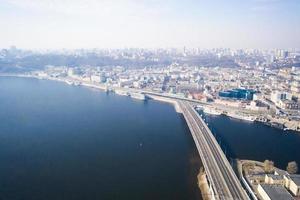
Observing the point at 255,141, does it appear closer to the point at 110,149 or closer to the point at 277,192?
the point at 277,192

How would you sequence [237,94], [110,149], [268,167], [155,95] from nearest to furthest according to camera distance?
[268,167], [110,149], [237,94], [155,95]

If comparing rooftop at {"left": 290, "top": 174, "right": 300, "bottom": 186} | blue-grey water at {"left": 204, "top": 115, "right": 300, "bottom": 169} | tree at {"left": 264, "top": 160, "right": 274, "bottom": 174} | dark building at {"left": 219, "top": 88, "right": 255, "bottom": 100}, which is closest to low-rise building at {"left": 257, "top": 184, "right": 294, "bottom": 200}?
rooftop at {"left": 290, "top": 174, "right": 300, "bottom": 186}

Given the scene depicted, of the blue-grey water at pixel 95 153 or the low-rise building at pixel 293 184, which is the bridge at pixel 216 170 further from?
the low-rise building at pixel 293 184

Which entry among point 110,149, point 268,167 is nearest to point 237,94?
point 110,149

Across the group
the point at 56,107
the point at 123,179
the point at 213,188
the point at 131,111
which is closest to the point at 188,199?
the point at 213,188

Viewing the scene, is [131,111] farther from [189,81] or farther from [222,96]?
[189,81]

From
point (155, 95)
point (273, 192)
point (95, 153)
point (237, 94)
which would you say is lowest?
point (95, 153)
